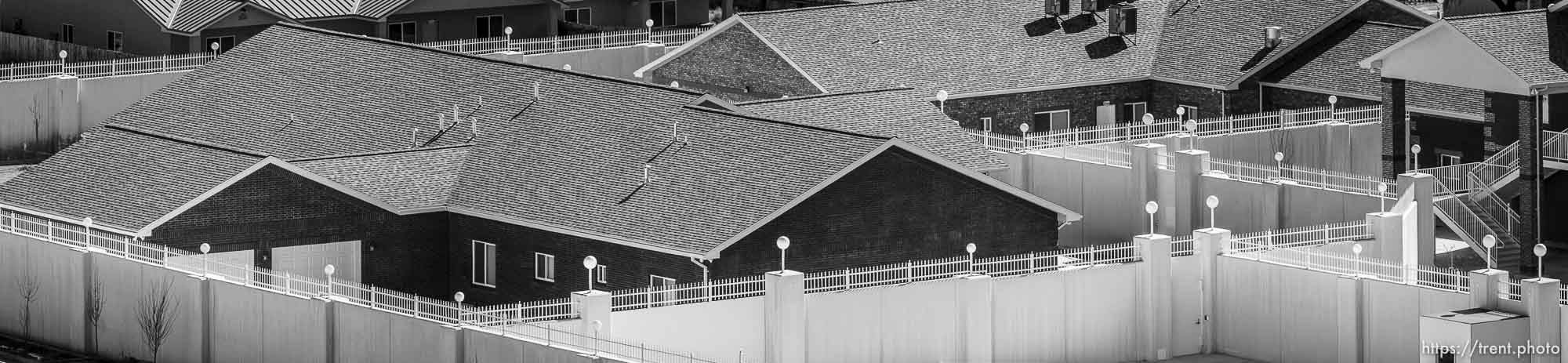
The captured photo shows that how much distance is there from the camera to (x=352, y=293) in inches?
2906

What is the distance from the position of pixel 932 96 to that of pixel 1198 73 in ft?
24.7

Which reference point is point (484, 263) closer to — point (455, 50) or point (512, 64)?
point (512, 64)

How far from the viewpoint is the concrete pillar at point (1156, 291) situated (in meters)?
73.6

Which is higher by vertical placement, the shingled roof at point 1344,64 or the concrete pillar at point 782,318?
the shingled roof at point 1344,64

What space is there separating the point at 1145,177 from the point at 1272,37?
13.7m

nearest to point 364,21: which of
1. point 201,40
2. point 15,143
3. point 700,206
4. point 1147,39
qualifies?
point 201,40

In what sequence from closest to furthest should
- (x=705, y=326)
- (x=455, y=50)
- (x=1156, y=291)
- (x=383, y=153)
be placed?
(x=705, y=326) → (x=1156, y=291) → (x=383, y=153) → (x=455, y=50)

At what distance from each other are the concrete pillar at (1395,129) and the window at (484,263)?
70.0ft

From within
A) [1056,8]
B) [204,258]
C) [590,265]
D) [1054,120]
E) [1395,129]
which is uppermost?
[1056,8]

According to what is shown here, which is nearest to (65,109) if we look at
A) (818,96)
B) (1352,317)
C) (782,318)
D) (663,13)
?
(818,96)

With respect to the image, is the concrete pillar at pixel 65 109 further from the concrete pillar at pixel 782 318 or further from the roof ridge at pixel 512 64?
the concrete pillar at pixel 782 318

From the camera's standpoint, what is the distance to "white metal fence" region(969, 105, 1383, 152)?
88.4 metres

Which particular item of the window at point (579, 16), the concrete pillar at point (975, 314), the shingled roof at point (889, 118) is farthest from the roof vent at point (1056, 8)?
the concrete pillar at point (975, 314)

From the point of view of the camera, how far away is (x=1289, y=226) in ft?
269
